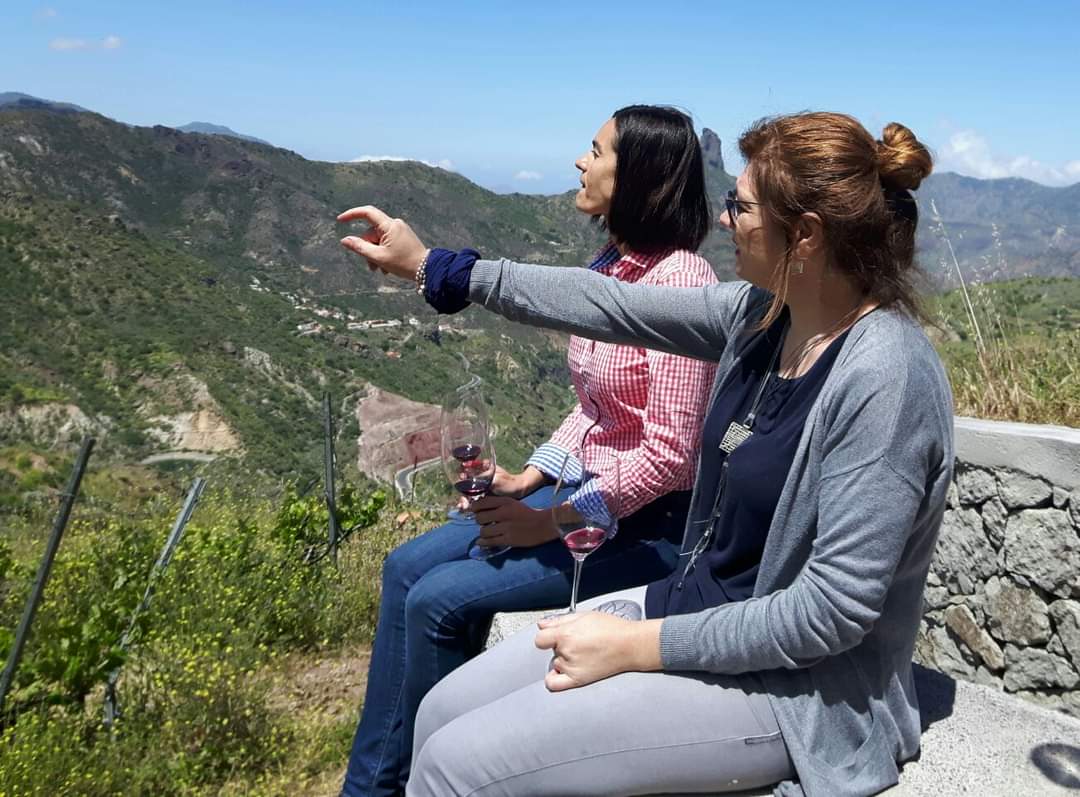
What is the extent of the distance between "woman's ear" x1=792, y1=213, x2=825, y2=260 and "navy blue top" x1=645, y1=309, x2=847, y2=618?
161mm

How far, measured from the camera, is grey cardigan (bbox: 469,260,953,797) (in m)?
1.42

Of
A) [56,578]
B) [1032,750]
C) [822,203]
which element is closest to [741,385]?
[822,203]

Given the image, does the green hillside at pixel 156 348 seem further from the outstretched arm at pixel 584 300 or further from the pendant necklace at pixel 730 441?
the pendant necklace at pixel 730 441

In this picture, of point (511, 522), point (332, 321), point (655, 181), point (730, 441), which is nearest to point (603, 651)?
point (730, 441)

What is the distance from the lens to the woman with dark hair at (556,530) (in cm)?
218

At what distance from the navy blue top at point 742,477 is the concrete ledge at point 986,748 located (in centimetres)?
39

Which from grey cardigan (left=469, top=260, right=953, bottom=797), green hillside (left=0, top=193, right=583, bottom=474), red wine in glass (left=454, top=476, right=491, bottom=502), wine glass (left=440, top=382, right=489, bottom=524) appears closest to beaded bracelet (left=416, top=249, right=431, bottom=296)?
wine glass (left=440, top=382, right=489, bottom=524)

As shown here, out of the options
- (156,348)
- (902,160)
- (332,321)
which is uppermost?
(902,160)

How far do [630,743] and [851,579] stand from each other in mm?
468

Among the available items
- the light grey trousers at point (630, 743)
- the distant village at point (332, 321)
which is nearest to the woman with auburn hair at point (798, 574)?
the light grey trousers at point (630, 743)

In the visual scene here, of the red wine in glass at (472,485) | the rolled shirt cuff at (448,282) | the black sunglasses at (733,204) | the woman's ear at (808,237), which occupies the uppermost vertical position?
the black sunglasses at (733,204)

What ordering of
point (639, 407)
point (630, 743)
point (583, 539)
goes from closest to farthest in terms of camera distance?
1. point (630, 743)
2. point (583, 539)
3. point (639, 407)

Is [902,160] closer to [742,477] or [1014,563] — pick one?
[742,477]

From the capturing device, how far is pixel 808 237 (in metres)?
1.60
